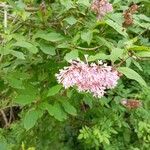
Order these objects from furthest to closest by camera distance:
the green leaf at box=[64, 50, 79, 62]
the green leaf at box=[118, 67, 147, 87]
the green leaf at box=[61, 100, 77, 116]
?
the green leaf at box=[61, 100, 77, 116]
the green leaf at box=[64, 50, 79, 62]
the green leaf at box=[118, 67, 147, 87]

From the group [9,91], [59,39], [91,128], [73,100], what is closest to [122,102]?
[91,128]

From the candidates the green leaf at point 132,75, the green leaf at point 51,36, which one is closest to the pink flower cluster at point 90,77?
the green leaf at point 132,75

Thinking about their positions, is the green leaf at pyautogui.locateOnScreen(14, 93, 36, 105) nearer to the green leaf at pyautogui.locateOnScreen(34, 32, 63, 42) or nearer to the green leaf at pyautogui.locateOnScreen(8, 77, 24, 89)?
the green leaf at pyautogui.locateOnScreen(8, 77, 24, 89)

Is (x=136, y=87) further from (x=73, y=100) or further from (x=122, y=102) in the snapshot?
(x=73, y=100)

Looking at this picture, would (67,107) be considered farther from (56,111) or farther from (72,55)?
(72,55)

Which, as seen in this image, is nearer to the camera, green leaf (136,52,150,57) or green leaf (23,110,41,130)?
green leaf (136,52,150,57)

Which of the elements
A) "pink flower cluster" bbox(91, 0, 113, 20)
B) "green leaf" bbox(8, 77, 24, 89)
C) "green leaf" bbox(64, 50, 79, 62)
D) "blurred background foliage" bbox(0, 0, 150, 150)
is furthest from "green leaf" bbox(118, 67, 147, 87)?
"green leaf" bbox(8, 77, 24, 89)
